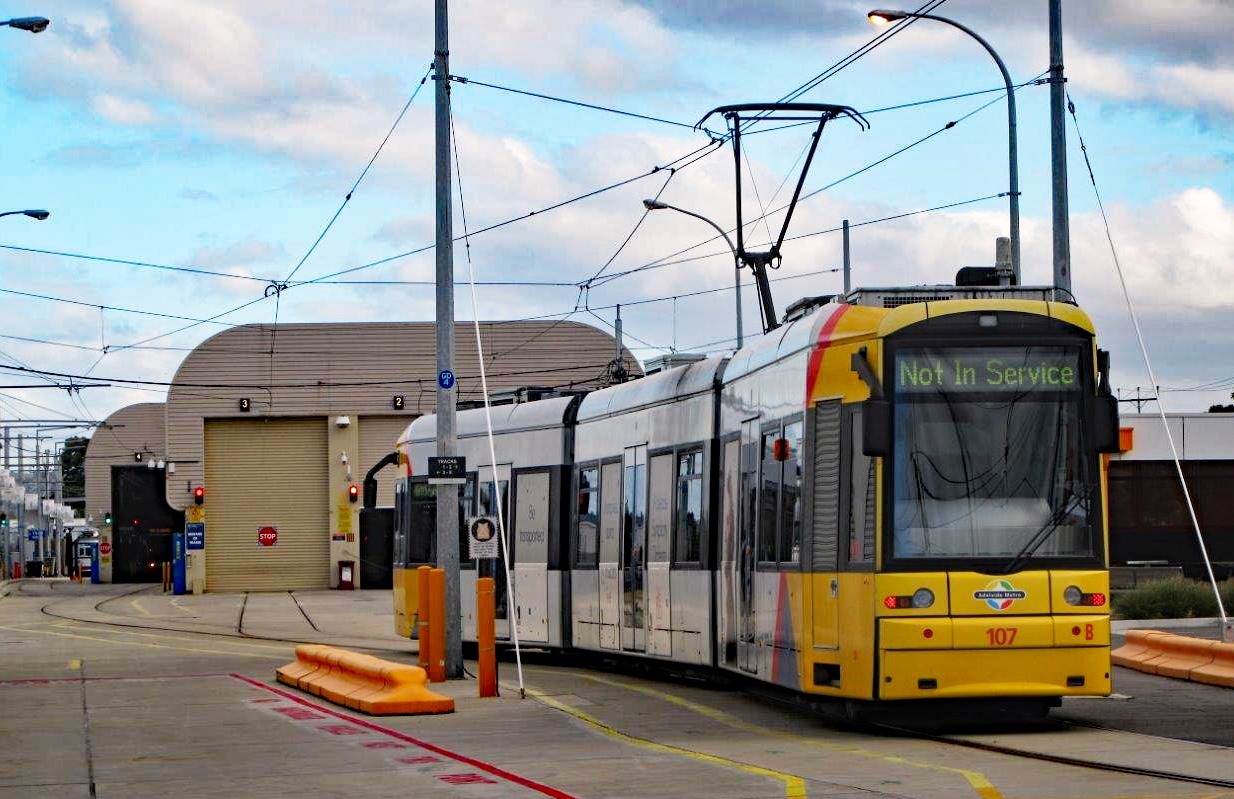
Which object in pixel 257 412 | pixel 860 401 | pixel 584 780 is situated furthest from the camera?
pixel 257 412

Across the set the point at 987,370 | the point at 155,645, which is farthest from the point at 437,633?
the point at 155,645

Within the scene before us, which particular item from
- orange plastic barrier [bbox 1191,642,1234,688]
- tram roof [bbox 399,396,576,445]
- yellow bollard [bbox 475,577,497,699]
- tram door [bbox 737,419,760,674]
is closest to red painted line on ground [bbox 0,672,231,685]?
tram roof [bbox 399,396,576,445]

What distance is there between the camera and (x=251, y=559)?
5891 centimetres

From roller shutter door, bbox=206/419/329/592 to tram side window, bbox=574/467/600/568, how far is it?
3732 centimetres

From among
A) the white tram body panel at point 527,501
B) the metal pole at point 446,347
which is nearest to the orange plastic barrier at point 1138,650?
the white tram body panel at point 527,501

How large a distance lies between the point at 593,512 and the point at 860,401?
8554 millimetres

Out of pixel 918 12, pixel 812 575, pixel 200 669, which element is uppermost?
pixel 918 12

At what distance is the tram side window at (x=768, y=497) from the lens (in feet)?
52.6

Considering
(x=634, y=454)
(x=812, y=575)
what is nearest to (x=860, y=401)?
(x=812, y=575)

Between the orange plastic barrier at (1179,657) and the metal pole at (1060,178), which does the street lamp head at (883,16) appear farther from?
the orange plastic barrier at (1179,657)

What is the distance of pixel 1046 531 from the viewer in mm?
14336

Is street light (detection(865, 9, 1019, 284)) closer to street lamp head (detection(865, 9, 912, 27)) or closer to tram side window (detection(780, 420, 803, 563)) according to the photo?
street lamp head (detection(865, 9, 912, 27))

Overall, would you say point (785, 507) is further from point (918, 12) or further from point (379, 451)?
point (379, 451)

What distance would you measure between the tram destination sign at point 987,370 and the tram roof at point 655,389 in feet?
14.3
